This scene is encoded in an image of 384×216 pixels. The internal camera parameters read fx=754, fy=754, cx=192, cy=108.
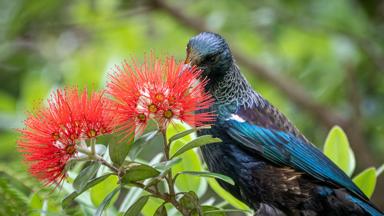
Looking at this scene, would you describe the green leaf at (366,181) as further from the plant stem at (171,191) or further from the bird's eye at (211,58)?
the plant stem at (171,191)

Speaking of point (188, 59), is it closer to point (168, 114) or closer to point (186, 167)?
point (186, 167)

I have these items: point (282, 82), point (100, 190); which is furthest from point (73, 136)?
point (282, 82)

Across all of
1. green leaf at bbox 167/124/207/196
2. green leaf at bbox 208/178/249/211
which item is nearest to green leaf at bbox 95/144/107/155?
green leaf at bbox 167/124/207/196

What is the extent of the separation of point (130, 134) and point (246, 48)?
186 inches

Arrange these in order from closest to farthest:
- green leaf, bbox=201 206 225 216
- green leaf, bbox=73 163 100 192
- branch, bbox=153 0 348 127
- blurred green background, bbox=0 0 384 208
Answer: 1. green leaf, bbox=73 163 100 192
2. green leaf, bbox=201 206 225 216
3. blurred green background, bbox=0 0 384 208
4. branch, bbox=153 0 348 127

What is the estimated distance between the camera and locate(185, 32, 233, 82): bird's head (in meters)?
3.31

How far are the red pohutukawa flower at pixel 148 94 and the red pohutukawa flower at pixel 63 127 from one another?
0.06m

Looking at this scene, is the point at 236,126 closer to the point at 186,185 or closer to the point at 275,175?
the point at 275,175

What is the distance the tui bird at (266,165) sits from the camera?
338cm

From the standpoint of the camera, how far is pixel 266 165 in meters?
3.48

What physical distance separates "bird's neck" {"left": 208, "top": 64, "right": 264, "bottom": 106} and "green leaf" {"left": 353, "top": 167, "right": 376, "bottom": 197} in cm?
70

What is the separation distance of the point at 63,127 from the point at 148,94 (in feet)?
1.02

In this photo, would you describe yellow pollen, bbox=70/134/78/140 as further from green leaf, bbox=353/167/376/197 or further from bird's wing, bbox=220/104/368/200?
green leaf, bbox=353/167/376/197

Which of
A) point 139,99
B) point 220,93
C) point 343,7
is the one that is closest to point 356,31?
point 343,7
